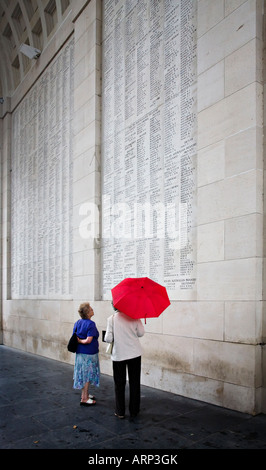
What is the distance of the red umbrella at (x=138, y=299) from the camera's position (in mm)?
4648

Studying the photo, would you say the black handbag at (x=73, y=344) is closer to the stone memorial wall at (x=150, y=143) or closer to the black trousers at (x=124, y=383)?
the black trousers at (x=124, y=383)

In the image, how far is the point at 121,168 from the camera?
8000 mm

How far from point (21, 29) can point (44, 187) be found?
19.0 feet

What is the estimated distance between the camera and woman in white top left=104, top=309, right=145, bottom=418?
16.3 ft

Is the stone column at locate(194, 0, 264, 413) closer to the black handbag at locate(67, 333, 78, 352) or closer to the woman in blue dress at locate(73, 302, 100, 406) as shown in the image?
the woman in blue dress at locate(73, 302, 100, 406)

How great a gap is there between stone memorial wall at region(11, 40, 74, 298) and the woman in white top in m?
4.81

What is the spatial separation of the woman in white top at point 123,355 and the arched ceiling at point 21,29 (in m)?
8.68

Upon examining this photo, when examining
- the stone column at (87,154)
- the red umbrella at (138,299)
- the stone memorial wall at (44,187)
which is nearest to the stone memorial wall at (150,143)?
the stone column at (87,154)

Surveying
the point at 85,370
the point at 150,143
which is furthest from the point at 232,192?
the point at 85,370

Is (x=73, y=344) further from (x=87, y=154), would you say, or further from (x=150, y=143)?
(x=87, y=154)

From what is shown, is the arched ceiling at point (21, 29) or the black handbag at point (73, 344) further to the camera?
the arched ceiling at point (21, 29)

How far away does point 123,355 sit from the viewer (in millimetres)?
4957

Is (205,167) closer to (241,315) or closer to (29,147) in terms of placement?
(241,315)

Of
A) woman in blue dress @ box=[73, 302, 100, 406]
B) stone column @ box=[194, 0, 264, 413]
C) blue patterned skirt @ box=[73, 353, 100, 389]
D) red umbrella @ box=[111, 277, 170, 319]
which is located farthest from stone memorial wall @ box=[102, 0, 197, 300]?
blue patterned skirt @ box=[73, 353, 100, 389]
